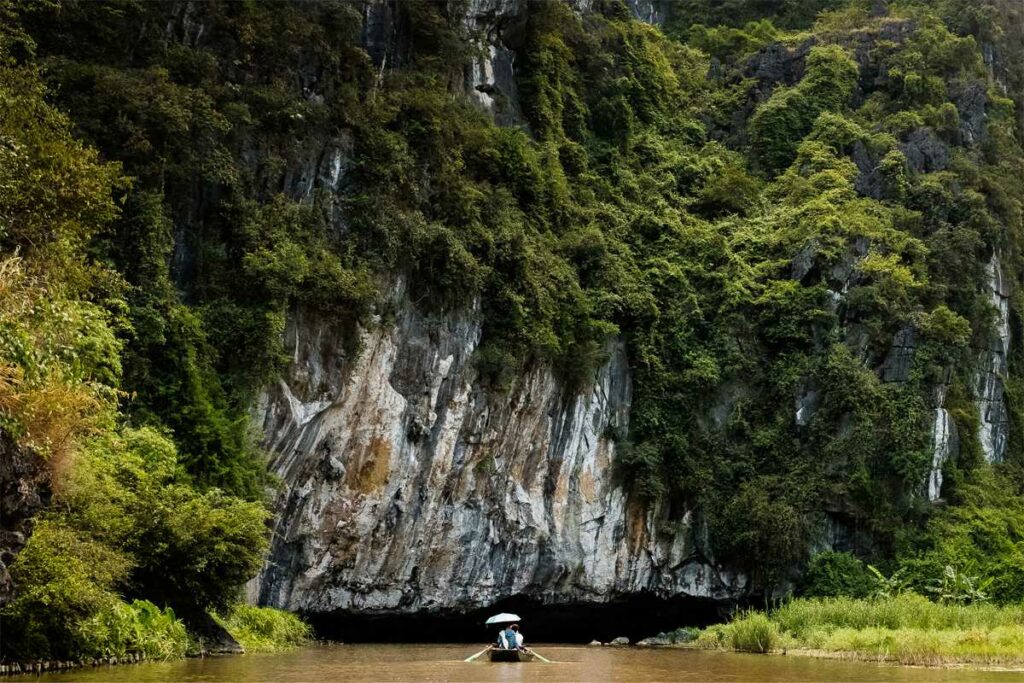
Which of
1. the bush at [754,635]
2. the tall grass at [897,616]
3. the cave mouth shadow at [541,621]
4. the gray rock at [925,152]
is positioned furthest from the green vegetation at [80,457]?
the gray rock at [925,152]

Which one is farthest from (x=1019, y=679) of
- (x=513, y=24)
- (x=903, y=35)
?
(x=903, y=35)

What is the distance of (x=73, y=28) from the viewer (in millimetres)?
23734

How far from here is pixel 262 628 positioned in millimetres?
22625

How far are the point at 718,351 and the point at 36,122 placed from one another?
79.2ft

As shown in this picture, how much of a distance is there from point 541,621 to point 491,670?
1864cm

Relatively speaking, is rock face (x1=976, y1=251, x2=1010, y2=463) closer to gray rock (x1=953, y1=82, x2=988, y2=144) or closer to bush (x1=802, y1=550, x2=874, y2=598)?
gray rock (x1=953, y1=82, x2=988, y2=144)

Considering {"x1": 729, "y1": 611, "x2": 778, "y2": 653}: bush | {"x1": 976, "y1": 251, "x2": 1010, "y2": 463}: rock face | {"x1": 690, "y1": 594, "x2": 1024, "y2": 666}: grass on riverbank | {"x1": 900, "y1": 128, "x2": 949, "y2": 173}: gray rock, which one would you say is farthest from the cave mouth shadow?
{"x1": 900, "y1": 128, "x2": 949, "y2": 173}: gray rock

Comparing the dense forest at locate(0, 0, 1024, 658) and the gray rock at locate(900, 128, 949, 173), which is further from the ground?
the gray rock at locate(900, 128, 949, 173)

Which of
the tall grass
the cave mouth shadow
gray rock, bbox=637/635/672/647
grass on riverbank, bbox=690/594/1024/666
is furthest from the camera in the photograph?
gray rock, bbox=637/635/672/647

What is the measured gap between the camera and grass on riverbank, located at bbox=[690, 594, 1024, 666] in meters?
20.1

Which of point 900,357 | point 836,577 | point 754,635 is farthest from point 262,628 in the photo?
point 900,357

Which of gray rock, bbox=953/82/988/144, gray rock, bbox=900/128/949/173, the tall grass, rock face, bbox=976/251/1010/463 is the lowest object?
the tall grass

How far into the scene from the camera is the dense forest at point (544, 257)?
16375mm

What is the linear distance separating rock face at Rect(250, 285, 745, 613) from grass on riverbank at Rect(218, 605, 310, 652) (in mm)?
1215
